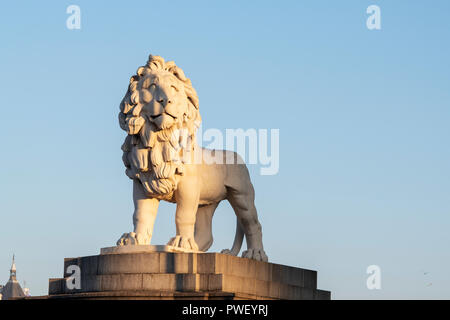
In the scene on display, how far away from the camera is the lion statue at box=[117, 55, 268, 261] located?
18312 millimetres

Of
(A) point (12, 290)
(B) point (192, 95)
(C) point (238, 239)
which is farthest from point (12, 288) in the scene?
(B) point (192, 95)

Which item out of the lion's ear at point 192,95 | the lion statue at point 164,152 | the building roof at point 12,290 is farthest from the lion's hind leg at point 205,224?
the building roof at point 12,290

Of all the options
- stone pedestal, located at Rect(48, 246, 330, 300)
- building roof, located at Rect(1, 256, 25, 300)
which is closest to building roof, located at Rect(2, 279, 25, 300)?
building roof, located at Rect(1, 256, 25, 300)

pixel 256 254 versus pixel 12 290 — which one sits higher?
pixel 12 290

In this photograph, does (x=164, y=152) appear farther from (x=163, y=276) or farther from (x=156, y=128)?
(x=163, y=276)

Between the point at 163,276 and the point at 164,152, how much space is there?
7.14 feet

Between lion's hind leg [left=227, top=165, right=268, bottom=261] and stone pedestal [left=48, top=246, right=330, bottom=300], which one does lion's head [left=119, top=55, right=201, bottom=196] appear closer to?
stone pedestal [left=48, top=246, right=330, bottom=300]

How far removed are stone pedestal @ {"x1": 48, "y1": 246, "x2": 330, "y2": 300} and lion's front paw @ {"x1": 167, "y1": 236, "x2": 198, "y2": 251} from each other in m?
0.45

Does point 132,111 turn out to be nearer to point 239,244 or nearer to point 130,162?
point 130,162

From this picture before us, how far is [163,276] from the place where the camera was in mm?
17469

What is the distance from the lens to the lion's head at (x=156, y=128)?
18.3 metres
